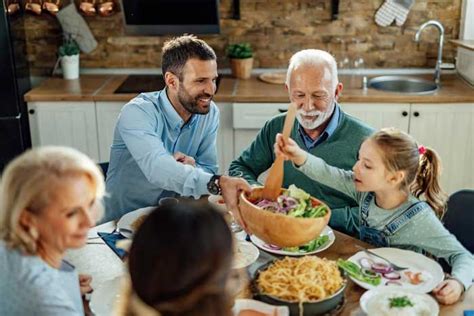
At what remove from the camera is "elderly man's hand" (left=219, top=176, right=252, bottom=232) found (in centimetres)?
174

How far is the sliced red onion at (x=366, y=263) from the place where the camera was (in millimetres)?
1591

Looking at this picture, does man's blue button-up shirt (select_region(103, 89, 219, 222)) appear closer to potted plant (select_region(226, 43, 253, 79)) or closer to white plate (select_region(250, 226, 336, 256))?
white plate (select_region(250, 226, 336, 256))

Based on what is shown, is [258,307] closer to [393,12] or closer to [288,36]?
[288,36]

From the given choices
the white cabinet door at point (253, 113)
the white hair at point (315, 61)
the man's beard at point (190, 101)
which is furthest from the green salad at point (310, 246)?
the white cabinet door at point (253, 113)

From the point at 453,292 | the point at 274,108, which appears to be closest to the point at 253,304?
the point at 453,292

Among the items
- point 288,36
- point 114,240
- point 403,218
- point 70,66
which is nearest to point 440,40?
point 288,36

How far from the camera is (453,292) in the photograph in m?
1.46

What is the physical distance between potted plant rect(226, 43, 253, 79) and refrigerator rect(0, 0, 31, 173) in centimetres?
128

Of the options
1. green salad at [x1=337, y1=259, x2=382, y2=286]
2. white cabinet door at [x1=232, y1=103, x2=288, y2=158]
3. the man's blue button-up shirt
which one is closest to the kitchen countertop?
white cabinet door at [x1=232, y1=103, x2=288, y2=158]

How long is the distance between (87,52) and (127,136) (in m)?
2.02

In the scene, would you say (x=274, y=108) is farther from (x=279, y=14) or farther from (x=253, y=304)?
(x=253, y=304)

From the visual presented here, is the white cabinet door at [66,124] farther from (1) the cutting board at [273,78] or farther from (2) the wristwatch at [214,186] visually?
(2) the wristwatch at [214,186]

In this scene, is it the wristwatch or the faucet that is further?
the faucet

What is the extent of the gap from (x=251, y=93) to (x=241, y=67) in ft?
1.31
